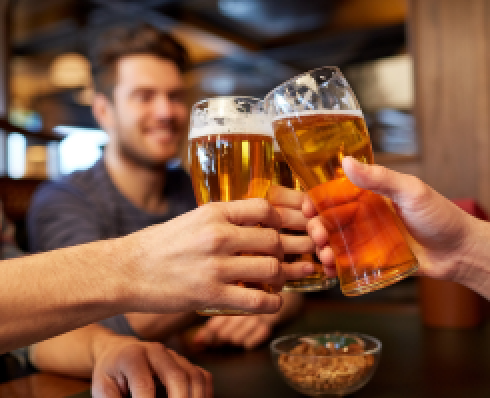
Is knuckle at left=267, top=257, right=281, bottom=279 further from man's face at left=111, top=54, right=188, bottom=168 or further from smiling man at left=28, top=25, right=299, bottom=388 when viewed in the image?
man's face at left=111, top=54, right=188, bottom=168

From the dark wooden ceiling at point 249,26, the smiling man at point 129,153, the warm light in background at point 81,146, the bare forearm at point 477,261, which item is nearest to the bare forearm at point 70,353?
the smiling man at point 129,153

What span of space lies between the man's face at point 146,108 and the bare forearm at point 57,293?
1.26 metres

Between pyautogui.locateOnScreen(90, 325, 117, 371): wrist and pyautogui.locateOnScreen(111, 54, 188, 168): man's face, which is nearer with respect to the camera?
pyautogui.locateOnScreen(90, 325, 117, 371): wrist

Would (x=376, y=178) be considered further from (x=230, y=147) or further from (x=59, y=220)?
(x=59, y=220)

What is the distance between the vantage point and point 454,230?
80 centimetres

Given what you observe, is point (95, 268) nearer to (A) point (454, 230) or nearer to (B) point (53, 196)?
(A) point (454, 230)

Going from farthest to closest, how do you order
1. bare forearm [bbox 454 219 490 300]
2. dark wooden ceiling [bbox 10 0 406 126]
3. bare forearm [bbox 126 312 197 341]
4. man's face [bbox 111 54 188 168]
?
dark wooden ceiling [bbox 10 0 406 126] < man's face [bbox 111 54 188 168] < bare forearm [bbox 126 312 197 341] < bare forearm [bbox 454 219 490 300]

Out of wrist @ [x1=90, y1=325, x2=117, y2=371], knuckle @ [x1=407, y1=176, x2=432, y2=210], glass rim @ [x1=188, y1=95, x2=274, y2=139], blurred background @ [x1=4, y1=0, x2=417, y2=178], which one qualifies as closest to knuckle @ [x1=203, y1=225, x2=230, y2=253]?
glass rim @ [x1=188, y1=95, x2=274, y2=139]

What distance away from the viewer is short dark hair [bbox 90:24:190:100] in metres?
1.85

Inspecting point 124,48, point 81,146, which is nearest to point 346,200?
point 124,48

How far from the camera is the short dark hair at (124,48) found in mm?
1847

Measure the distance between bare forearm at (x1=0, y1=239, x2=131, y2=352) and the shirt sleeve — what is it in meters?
0.82

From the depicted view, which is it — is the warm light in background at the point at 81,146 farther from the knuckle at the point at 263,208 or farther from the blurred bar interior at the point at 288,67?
the knuckle at the point at 263,208

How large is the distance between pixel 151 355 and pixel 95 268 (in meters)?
0.24
